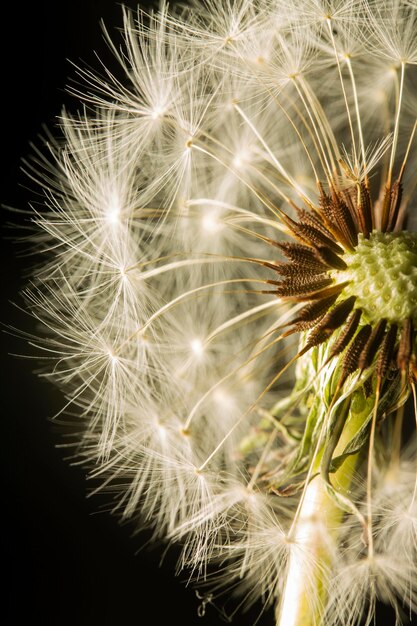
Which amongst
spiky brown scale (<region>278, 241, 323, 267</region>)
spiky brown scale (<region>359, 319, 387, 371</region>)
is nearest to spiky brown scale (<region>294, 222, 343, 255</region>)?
spiky brown scale (<region>278, 241, 323, 267</region>)

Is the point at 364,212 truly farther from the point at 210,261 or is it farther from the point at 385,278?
the point at 210,261

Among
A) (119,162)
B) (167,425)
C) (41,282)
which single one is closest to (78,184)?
(119,162)

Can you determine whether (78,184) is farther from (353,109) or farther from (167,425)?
(353,109)

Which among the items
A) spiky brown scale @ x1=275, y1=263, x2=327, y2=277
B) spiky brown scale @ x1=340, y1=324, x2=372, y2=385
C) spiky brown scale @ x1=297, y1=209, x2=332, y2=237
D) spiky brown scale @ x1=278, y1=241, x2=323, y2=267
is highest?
spiky brown scale @ x1=297, y1=209, x2=332, y2=237

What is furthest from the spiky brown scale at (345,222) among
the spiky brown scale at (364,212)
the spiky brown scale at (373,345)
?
the spiky brown scale at (373,345)

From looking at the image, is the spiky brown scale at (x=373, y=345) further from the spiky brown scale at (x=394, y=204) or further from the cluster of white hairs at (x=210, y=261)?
the spiky brown scale at (x=394, y=204)

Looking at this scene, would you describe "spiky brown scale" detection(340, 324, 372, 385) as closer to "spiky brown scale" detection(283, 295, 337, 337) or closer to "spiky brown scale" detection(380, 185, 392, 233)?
"spiky brown scale" detection(283, 295, 337, 337)
